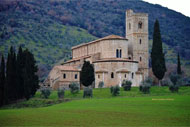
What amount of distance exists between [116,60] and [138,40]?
9299 millimetres

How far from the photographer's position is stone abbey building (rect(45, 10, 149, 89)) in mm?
70875

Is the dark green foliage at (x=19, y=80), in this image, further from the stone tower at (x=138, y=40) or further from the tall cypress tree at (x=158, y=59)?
the stone tower at (x=138, y=40)

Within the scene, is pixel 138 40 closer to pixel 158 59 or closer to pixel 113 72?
pixel 158 59

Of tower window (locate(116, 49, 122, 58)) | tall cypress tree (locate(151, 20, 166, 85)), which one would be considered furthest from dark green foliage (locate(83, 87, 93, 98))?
tall cypress tree (locate(151, 20, 166, 85))

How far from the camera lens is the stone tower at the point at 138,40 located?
7800 centimetres

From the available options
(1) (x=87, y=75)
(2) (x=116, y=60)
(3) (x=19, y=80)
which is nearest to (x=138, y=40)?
(2) (x=116, y=60)

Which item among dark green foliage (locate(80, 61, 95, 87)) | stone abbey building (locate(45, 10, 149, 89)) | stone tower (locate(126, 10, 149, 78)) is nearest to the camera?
dark green foliage (locate(80, 61, 95, 87))

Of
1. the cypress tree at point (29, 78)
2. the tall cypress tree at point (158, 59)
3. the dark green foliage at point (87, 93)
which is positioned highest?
the tall cypress tree at point (158, 59)

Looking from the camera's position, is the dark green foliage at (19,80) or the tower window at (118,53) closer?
the dark green foliage at (19,80)

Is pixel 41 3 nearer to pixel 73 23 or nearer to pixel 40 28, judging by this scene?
pixel 73 23

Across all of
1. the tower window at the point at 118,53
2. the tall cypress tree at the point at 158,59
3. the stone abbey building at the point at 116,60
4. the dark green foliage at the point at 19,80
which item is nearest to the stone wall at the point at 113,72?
the stone abbey building at the point at 116,60

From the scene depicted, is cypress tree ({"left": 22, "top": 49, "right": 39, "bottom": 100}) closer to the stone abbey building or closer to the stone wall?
the stone abbey building

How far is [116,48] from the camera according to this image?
244 ft

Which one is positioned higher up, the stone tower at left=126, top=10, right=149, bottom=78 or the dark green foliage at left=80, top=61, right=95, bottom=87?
the stone tower at left=126, top=10, right=149, bottom=78
